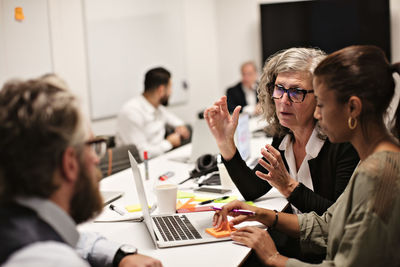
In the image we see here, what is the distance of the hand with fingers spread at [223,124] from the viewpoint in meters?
1.97

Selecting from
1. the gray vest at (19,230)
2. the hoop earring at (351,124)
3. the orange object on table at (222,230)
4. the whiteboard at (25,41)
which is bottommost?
the orange object on table at (222,230)

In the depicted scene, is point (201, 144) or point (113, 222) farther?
point (201, 144)

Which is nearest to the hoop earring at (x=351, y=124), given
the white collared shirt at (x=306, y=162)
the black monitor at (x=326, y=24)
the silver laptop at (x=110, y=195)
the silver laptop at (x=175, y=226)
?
the silver laptop at (x=175, y=226)

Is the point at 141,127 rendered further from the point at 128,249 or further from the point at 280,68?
the point at 128,249

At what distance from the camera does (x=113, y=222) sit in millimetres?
1793

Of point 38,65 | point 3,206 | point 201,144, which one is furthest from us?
point 38,65

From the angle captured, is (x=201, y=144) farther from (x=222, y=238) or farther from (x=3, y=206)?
(x=3, y=206)

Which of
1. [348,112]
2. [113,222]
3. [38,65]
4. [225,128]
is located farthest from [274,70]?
[38,65]

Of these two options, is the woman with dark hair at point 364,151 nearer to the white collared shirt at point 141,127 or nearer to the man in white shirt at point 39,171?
the man in white shirt at point 39,171

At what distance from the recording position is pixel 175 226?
1.66m

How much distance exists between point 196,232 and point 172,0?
4753 mm

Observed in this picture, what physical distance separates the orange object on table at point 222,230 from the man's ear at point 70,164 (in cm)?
74

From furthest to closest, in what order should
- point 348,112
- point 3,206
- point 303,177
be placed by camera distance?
point 303,177 → point 348,112 → point 3,206

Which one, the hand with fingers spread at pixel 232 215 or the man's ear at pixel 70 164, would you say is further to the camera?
the hand with fingers spread at pixel 232 215
